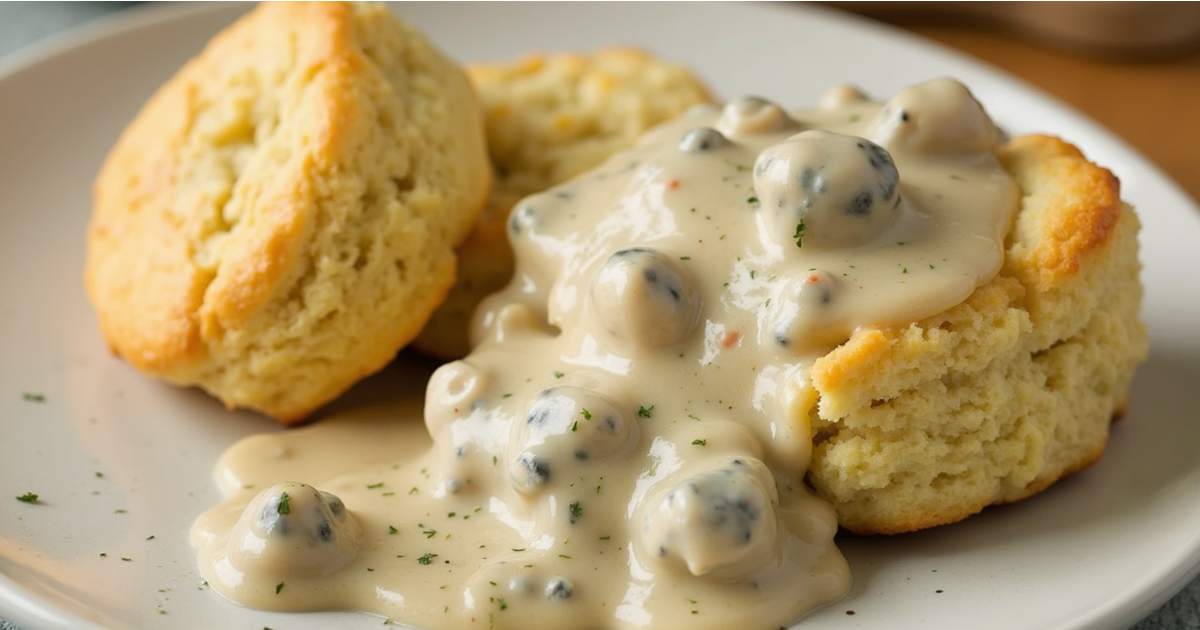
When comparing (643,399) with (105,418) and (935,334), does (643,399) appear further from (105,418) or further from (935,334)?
(105,418)

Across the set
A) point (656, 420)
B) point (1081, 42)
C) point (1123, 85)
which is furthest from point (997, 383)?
point (1081, 42)

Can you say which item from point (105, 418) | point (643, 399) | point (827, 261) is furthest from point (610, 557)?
point (105, 418)

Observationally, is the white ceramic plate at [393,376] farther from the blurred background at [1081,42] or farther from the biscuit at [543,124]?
the blurred background at [1081,42]

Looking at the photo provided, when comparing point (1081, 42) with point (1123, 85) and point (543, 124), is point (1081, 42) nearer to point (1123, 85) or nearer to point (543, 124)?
point (1123, 85)

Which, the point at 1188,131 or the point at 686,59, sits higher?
the point at 686,59

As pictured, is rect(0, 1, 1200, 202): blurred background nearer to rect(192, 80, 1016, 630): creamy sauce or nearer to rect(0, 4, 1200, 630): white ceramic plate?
rect(0, 4, 1200, 630): white ceramic plate

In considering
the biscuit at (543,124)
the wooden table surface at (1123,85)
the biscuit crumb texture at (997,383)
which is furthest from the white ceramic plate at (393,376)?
the wooden table surface at (1123,85)
